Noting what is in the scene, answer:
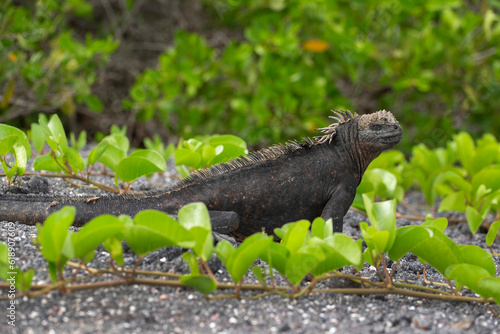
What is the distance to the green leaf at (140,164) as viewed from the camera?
7.88 ft

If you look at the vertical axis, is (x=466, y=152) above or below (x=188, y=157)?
below

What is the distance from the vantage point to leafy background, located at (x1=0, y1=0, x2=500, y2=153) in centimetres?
521

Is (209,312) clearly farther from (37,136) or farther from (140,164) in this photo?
(37,136)

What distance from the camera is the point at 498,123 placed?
6707 mm

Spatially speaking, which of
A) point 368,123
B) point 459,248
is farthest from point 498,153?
point 459,248

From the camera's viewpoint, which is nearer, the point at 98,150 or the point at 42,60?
the point at 98,150

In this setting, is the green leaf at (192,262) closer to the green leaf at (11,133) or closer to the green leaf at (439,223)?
the green leaf at (439,223)

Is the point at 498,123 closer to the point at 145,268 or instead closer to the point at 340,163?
the point at 340,163

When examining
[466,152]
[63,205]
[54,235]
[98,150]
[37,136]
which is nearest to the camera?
[54,235]

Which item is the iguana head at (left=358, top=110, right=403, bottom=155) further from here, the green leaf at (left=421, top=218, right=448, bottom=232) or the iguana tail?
the iguana tail

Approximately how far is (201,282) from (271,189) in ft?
2.98

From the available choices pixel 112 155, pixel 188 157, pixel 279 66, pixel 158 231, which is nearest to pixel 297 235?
pixel 158 231

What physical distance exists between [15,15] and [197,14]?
14.3 ft

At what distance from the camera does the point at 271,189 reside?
103 inches
